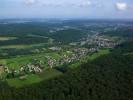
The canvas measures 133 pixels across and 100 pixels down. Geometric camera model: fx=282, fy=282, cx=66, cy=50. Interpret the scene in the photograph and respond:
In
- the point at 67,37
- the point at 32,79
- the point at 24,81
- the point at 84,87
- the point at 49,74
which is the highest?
the point at 84,87

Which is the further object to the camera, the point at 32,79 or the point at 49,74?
the point at 49,74

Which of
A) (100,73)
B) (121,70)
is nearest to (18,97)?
(100,73)

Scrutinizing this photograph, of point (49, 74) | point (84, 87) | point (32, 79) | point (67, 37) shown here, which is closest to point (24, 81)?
point (32, 79)

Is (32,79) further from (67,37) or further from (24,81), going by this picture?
(67,37)

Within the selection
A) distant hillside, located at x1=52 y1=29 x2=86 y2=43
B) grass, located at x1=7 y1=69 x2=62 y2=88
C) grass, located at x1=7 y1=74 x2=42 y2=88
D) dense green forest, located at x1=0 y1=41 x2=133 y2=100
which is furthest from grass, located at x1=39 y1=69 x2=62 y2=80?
distant hillside, located at x1=52 y1=29 x2=86 y2=43

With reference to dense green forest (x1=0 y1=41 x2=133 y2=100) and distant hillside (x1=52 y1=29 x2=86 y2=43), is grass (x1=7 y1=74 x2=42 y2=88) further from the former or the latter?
distant hillside (x1=52 y1=29 x2=86 y2=43)
